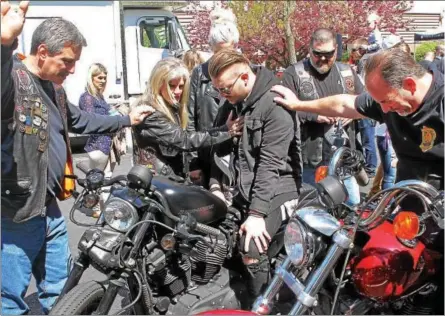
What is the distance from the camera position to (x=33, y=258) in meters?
3.06

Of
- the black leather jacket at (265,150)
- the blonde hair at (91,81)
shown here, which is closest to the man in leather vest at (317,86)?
the black leather jacket at (265,150)

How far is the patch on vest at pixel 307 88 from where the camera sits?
4406 millimetres

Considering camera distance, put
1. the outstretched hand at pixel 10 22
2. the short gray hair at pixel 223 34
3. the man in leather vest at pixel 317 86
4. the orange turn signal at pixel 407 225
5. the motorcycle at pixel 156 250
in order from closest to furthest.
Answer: the orange turn signal at pixel 407 225
the outstretched hand at pixel 10 22
the motorcycle at pixel 156 250
the short gray hair at pixel 223 34
the man in leather vest at pixel 317 86

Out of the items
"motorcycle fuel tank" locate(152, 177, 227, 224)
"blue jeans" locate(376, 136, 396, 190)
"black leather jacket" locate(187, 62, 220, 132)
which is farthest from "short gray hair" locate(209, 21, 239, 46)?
"blue jeans" locate(376, 136, 396, 190)

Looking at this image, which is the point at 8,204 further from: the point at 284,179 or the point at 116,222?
the point at 284,179

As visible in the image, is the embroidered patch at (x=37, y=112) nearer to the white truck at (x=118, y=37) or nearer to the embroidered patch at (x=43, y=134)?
the embroidered patch at (x=43, y=134)

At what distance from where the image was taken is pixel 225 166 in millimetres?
3461

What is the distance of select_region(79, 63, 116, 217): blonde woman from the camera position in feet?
20.9

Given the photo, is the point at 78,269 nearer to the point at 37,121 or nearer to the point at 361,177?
the point at 37,121

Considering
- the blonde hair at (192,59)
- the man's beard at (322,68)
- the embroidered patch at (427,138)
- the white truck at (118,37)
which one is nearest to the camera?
the embroidered patch at (427,138)

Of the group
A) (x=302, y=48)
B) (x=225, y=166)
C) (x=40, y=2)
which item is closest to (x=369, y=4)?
(x=302, y=48)

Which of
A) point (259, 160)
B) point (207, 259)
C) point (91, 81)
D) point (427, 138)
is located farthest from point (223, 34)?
point (91, 81)

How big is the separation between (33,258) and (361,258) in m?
1.67

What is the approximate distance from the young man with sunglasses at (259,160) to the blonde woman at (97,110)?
11.2ft
